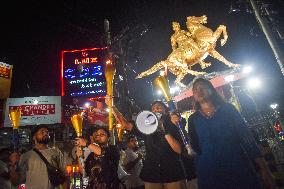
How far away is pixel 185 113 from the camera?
1480cm

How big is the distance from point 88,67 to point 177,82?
11.1 metres

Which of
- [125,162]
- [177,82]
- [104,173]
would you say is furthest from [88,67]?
[104,173]

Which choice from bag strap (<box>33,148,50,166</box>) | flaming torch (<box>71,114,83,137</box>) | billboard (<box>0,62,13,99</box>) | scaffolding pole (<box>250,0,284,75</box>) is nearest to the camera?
flaming torch (<box>71,114,83,137</box>)

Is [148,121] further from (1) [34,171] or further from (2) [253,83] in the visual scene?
(2) [253,83]

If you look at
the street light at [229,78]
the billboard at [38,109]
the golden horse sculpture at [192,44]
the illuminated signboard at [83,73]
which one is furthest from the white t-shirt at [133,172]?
the billboard at [38,109]

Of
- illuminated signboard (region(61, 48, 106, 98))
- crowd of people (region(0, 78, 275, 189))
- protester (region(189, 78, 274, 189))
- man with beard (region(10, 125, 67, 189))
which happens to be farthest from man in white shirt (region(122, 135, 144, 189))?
illuminated signboard (region(61, 48, 106, 98))

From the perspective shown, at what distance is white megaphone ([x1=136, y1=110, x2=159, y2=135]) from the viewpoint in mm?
3894

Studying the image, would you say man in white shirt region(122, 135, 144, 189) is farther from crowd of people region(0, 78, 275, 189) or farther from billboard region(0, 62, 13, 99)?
billboard region(0, 62, 13, 99)

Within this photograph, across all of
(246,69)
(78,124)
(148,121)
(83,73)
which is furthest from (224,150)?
(83,73)

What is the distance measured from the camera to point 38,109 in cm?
2502

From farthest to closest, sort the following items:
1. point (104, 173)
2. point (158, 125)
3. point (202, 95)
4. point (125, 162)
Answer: point (125, 162)
point (104, 173)
point (158, 125)
point (202, 95)

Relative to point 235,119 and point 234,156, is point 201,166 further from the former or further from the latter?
point 235,119

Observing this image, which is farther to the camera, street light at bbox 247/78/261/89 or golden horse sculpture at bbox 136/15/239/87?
golden horse sculpture at bbox 136/15/239/87

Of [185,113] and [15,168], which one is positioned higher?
[185,113]
